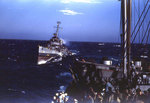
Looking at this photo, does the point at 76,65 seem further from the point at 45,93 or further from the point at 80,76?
the point at 45,93

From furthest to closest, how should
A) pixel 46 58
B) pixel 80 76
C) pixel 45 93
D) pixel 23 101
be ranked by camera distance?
pixel 46 58 → pixel 45 93 → pixel 23 101 → pixel 80 76

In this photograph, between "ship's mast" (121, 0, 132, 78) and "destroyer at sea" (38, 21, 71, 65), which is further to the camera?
"destroyer at sea" (38, 21, 71, 65)

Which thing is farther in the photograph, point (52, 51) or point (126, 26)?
point (52, 51)

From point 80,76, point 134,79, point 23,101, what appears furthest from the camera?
point 23,101

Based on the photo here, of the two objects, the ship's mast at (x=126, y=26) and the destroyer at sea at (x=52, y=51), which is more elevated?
the ship's mast at (x=126, y=26)

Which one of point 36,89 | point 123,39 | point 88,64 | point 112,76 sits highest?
point 123,39

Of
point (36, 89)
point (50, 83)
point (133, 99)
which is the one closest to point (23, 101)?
point (36, 89)

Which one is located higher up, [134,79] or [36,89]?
[134,79]

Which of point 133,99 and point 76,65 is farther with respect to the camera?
point 76,65

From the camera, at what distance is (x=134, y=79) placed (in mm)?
14914

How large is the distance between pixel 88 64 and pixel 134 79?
5.51m

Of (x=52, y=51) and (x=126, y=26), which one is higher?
(x=126, y=26)

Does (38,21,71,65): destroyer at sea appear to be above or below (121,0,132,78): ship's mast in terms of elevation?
below

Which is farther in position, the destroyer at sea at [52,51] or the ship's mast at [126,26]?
the destroyer at sea at [52,51]
